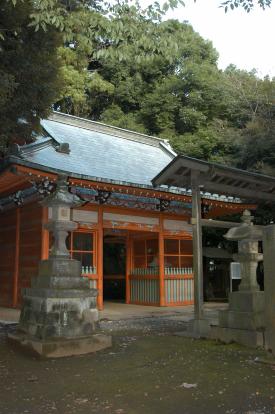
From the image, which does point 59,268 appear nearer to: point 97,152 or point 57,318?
Answer: point 57,318

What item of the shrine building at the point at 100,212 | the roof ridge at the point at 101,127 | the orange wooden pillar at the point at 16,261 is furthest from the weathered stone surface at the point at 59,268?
the roof ridge at the point at 101,127

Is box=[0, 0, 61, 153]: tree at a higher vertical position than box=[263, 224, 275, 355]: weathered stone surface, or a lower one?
higher

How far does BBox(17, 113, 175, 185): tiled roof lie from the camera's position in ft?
39.2

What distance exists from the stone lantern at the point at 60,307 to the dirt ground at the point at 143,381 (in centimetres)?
27

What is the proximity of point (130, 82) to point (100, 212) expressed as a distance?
1645cm

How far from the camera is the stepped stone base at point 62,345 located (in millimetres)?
6242

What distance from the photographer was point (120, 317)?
34.9 feet

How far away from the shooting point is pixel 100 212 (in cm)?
1233

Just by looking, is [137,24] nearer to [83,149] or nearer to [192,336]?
[192,336]

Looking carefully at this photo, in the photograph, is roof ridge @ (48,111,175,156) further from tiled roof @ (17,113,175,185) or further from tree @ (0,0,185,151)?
tree @ (0,0,185,151)

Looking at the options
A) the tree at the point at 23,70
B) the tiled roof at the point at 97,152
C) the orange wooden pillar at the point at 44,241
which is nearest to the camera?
the tree at the point at 23,70

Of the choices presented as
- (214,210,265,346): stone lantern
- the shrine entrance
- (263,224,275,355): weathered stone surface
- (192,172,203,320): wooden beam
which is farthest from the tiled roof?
(263,224,275,355): weathered stone surface

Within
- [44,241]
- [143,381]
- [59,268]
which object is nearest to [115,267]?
[44,241]

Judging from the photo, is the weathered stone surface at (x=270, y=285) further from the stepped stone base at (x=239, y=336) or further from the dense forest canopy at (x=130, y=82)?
the dense forest canopy at (x=130, y=82)
